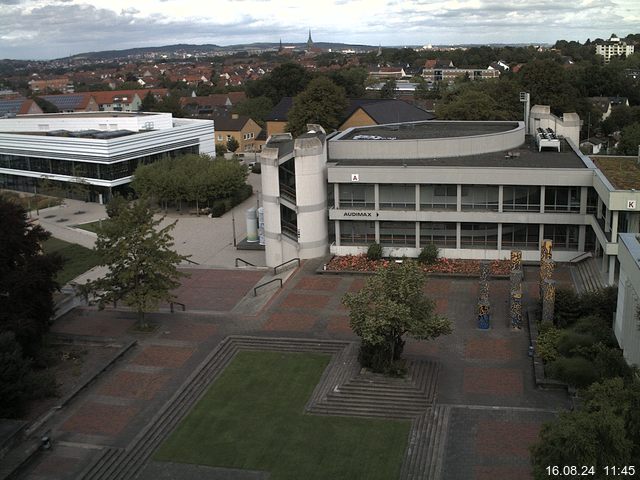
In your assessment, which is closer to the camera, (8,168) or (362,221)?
(362,221)

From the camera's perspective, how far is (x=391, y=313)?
24859mm

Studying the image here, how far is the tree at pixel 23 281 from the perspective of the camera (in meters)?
27.3

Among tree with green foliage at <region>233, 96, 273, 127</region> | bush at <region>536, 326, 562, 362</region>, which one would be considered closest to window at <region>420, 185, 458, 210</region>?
bush at <region>536, 326, 562, 362</region>

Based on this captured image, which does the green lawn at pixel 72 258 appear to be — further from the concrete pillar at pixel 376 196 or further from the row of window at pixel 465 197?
the concrete pillar at pixel 376 196

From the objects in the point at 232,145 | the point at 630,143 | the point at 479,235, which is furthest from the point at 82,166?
the point at 630,143

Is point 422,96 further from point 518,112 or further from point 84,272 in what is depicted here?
point 84,272

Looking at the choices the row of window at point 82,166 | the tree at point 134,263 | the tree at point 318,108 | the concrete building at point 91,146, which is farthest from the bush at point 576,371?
the tree at point 318,108

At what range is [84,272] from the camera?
43.9 m

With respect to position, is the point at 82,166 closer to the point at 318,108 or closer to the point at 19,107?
the point at 318,108

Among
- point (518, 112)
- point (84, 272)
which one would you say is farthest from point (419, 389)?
point (518, 112)

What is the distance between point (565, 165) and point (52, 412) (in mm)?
29487

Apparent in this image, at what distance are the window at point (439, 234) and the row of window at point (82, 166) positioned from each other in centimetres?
3277

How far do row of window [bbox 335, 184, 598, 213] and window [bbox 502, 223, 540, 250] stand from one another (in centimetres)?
97

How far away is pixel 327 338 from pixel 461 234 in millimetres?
13341
